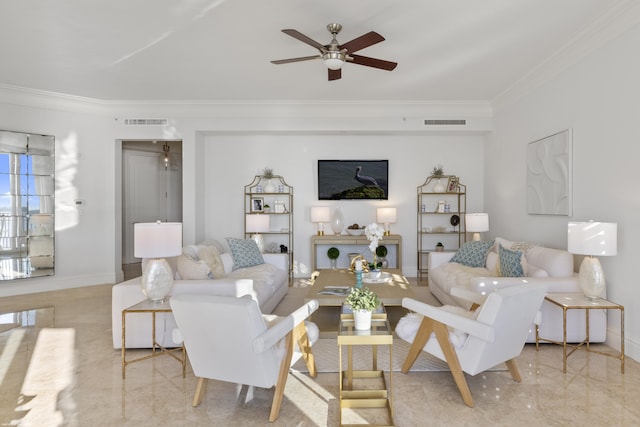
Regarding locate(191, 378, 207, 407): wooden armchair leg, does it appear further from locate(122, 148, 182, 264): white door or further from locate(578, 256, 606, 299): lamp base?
locate(122, 148, 182, 264): white door

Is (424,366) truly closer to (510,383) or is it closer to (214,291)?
(510,383)

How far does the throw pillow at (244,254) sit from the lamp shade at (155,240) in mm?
1899

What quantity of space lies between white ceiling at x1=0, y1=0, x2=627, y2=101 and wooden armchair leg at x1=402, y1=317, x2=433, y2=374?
2.62 meters

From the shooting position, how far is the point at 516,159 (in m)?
5.60

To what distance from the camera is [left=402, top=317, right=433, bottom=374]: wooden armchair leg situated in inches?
105

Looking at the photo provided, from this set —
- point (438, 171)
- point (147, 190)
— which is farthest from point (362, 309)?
point (147, 190)

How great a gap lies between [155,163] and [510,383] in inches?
334

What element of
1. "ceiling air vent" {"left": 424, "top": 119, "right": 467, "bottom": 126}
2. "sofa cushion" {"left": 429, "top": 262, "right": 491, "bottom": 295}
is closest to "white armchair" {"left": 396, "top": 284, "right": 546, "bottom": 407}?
"sofa cushion" {"left": 429, "top": 262, "right": 491, "bottom": 295}

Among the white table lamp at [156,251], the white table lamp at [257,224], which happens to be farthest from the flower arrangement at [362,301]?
the white table lamp at [257,224]

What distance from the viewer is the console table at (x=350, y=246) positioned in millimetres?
6477

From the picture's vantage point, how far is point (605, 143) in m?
3.70

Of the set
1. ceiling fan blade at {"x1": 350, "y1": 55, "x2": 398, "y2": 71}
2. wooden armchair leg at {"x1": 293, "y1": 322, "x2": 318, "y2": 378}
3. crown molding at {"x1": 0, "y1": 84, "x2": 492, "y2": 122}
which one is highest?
crown molding at {"x1": 0, "y1": 84, "x2": 492, "y2": 122}

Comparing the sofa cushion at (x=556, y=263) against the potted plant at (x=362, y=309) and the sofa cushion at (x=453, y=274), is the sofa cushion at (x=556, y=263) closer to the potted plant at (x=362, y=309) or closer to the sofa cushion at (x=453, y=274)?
the sofa cushion at (x=453, y=274)

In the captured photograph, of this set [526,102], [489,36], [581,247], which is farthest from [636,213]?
[526,102]
